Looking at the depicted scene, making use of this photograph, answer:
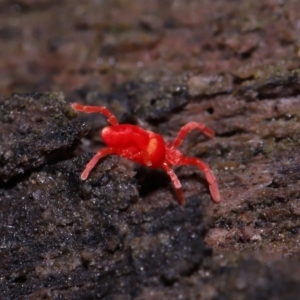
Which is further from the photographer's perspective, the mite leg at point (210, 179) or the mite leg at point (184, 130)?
the mite leg at point (184, 130)

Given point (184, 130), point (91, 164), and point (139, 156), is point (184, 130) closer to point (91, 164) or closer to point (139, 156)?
point (139, 156)

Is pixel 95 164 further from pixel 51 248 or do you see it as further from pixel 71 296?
pixel 71 296

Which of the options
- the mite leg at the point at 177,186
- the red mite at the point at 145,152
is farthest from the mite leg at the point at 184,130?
the mite leg at the point at 177,186

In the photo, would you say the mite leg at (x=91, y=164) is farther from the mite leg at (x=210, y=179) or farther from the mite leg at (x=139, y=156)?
the mite leg at (x=210, y=179)

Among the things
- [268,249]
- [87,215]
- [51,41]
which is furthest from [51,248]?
[51,41]

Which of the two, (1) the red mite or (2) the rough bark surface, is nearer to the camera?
(2) the rough bark surface

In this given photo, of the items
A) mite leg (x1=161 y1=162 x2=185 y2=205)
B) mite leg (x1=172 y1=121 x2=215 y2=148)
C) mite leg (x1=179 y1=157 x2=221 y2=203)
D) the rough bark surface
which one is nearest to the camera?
the rough bark surface

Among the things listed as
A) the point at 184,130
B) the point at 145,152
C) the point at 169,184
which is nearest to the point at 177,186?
the point at 169,184

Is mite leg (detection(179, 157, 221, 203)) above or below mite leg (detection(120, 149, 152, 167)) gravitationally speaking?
below

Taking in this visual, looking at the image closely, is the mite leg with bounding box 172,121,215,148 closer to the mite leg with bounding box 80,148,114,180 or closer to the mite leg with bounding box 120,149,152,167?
the mite leg with bounding box 120,149,152,167

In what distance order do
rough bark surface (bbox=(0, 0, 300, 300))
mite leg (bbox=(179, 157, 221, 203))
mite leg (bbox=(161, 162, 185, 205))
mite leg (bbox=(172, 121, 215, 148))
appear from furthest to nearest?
1. mite leg (bbox=(172, 121, 215, 148))
2. mite leg (bbox=(179, 157, 221, 203))
3. mite leg (bbox=(161, 162, 185, 205))
4. rough bark surface (bbox=(0, 0, 300, 300))

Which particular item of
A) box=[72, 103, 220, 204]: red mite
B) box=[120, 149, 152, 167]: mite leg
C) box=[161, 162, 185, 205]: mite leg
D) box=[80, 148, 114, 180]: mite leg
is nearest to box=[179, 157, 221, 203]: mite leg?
box=[72, 103, 220, 204]: red mite
